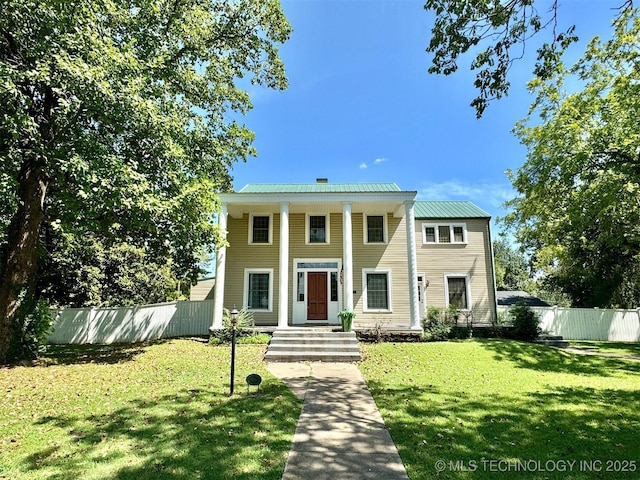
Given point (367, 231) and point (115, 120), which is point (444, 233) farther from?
point (115, 120)

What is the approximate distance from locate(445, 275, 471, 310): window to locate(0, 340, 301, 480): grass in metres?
10.5

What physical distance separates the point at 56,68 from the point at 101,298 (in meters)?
12.3

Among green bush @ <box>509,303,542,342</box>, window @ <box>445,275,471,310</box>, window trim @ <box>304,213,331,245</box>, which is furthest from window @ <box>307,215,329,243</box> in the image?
green bush @ <box>509,303,542,342</box>

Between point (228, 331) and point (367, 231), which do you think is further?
point (367, 231)

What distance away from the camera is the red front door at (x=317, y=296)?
1421 cm

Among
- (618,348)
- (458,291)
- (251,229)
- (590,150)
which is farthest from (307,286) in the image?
(618,348)

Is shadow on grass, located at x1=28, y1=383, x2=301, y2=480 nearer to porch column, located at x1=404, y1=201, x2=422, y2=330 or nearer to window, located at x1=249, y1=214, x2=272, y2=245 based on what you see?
porch column, located at x1=404, y1=201, x2=422, y2=330

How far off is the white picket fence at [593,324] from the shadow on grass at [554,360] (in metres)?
5.72

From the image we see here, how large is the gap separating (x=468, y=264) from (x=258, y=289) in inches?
386

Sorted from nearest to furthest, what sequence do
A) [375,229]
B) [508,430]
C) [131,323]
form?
[508,430]
[131,323]
[375,229]

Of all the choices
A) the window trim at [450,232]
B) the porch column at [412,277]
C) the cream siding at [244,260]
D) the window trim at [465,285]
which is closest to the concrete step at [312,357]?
the porch column at [412,277]

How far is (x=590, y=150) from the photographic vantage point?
1142cm

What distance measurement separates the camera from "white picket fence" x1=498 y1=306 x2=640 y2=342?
16234mm

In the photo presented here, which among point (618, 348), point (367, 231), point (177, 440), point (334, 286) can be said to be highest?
point (367, 231)
